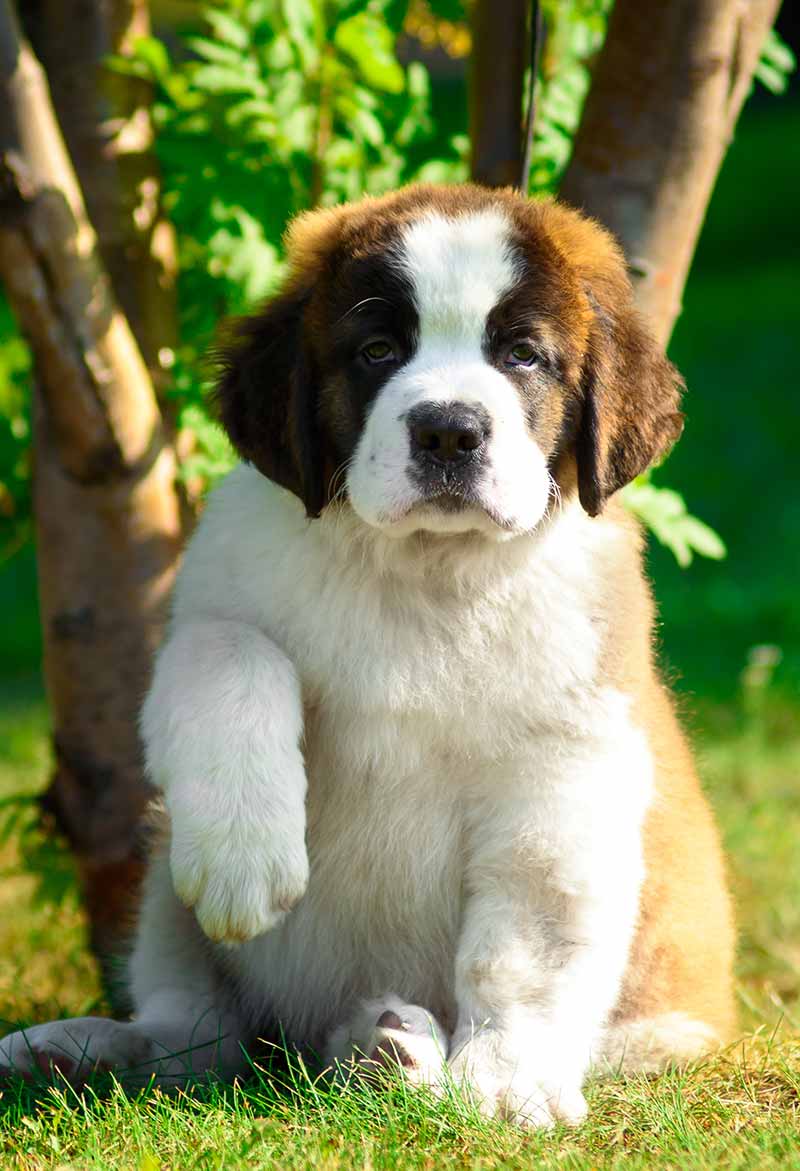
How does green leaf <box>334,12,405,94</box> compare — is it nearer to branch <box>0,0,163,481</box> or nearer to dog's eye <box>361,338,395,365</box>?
branch <box>0,0,163,481</box>

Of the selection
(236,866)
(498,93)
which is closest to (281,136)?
(498,93)

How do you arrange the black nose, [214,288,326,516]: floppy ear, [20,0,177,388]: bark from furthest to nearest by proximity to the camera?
Result: [20,0,177,388]: bark
[214,288,326,516]: floppy ear
the black nose

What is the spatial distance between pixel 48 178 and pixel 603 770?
7.63 feet

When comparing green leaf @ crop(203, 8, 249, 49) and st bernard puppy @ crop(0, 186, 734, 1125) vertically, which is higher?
green leaf @ crop(203, 8, 249, 49)

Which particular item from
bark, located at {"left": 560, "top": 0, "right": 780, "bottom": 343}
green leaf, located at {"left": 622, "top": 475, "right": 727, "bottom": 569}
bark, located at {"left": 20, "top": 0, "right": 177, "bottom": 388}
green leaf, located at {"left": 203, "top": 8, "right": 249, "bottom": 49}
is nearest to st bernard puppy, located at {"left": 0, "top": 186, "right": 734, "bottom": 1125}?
green leaf, located at {"left": 622, "top": 475, "right": 727, "bottom": 569}

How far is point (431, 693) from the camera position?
3.34m

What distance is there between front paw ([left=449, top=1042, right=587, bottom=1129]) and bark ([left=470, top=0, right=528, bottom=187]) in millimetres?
2674

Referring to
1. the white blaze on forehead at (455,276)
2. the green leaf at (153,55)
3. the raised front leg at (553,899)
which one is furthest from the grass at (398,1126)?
the green leaf at (153,55)

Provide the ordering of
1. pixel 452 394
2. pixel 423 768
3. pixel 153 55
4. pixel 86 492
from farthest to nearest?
pixel 86 492 < pixel 153 55 < pixel 423 768 < pixel 452 394

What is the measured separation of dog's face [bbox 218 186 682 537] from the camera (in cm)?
322

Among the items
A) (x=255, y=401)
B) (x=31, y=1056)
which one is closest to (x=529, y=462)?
(x=255, y=401)

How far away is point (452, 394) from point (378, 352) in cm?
26

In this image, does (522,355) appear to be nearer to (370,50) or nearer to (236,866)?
(236,866)

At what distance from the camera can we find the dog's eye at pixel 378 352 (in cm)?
336
